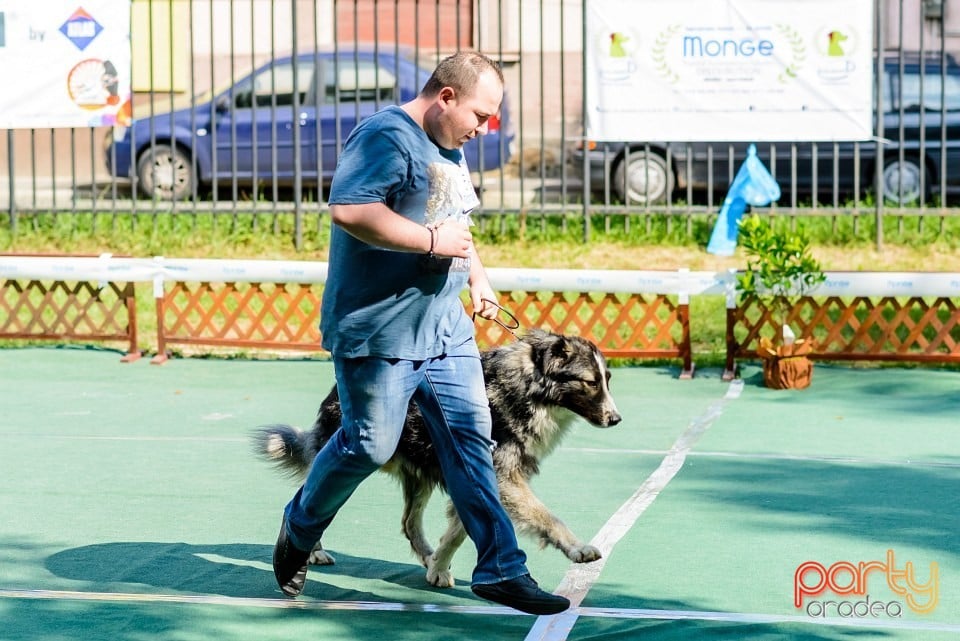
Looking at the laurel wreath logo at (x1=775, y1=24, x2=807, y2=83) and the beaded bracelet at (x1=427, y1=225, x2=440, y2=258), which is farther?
the laurel wreath logo at (x1=775, y1=24, x2=807, y2=83)

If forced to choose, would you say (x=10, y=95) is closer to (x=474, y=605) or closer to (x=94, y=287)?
(x=94, y=287)

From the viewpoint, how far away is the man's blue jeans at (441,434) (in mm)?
4945

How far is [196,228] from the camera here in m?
14.6

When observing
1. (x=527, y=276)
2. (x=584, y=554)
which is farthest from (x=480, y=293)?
(x=527, y=276)

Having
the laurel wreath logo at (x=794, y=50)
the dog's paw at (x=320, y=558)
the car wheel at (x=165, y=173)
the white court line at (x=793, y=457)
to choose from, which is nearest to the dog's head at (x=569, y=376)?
the dog's paw at (x=320, y=558)

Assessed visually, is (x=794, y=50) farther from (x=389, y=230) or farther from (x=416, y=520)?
(x=389, y=230)

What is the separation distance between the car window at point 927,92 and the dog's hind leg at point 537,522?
34.5 feet

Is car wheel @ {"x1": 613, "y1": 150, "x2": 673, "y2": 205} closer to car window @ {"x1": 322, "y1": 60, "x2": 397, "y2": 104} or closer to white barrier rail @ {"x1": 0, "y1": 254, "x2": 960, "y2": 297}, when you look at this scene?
car window @ {"x1": 322, "y1": 60, "x2": 397, "y2": 104}

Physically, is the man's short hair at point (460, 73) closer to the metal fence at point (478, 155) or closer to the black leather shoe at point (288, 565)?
the black leather shoe at point (288, 565)

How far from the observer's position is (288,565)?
17.7 ft

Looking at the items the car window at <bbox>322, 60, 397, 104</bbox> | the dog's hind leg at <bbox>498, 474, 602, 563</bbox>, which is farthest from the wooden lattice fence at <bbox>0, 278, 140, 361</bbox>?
the dog's hind leg at <bbox>498, 474, 602, 563</bbox>

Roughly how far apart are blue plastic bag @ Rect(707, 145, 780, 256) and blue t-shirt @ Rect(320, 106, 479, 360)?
823 centimetres

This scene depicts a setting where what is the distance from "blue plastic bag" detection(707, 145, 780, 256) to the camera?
1298 centimetres

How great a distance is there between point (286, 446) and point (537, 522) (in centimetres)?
112
